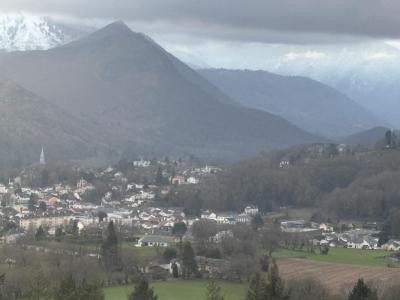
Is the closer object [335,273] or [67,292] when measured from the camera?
[67,292]

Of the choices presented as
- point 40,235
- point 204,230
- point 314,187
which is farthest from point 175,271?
point 314,187

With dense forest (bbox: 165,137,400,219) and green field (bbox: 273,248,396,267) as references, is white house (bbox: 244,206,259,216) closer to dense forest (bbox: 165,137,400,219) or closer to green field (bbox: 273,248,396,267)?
dense forest (bbox: 165,137,400,219)

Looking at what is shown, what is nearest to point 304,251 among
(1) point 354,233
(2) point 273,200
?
(1) point 354,233

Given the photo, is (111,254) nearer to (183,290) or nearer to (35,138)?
(183,290)

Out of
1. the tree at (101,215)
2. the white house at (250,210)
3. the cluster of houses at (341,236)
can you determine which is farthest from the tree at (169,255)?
the white house at (250,210)

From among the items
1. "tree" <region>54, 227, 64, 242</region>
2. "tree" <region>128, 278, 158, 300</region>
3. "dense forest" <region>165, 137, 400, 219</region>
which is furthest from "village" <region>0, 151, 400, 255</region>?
"tree" <region>128, 278, 158, 300</region>

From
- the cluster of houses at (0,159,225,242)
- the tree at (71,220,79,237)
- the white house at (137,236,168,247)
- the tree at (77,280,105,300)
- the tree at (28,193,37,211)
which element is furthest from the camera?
the tree at (28,193,37,211)

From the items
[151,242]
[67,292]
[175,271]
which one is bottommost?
[175,271]
